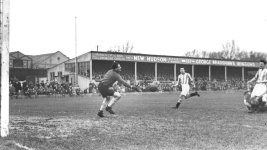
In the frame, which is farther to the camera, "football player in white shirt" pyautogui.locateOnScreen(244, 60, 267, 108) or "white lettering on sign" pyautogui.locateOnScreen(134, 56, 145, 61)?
"white lettering on sign" pyautogui.locateOnScreen(134, 56, 145, 61)

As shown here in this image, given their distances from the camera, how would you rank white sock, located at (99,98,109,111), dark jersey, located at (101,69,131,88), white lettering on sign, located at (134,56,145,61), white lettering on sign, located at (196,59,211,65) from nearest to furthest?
white sock, located at (99,98,109,111), dark jersey, located at (101,69,131,88), white lettering on sign, located at (134,56,145,61), white lettering on sign, located at (196,59,211,65)

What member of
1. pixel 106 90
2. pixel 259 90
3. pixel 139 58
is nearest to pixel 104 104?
pixel 106 90

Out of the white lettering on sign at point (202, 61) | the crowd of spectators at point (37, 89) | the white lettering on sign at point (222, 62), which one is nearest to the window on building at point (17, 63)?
the white lettering on sign at point (202, 61)

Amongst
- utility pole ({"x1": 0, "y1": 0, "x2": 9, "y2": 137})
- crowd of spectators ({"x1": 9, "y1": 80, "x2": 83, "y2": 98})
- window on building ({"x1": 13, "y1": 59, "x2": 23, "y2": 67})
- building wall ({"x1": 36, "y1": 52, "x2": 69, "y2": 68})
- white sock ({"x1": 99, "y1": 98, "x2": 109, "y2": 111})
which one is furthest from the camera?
building wall ({"x1": 36, "y1": 52, "x2": 69, "y2": 68})

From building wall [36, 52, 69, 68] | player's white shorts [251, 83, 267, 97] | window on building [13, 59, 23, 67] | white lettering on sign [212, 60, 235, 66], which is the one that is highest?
building wall [36, 52, 69, 68]

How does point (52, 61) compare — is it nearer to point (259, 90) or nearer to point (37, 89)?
point (37, 89)

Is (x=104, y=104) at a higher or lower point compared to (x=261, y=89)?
lower

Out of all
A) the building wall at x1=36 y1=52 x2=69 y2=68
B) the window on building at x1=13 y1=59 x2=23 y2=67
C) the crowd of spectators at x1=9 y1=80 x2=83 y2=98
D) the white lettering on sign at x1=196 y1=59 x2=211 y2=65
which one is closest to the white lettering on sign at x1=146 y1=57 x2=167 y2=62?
the white lettering on sign at x1=196 y1=59 x2=211 y2=65

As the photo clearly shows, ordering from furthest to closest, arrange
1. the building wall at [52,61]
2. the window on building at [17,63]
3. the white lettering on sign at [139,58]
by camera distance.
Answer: the building wall at [52,61] < the window on building at [17,63] < the white lettering on sign at [139,58]

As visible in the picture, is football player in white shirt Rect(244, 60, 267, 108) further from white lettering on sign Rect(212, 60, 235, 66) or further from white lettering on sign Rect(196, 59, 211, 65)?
white lettering on sign Rect(212, 60, 235, 66)

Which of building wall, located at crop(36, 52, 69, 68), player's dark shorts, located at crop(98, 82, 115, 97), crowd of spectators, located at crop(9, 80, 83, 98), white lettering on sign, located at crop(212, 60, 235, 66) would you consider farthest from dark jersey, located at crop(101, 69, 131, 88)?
building wall, located at crop(36, 52, 69, 68)

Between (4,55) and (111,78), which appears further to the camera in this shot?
(111,78)

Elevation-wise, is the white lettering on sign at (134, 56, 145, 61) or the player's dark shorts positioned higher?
the white lettering on sign at (134, 56, 145, 61)

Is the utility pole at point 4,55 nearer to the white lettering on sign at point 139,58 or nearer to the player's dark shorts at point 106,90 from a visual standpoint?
the player's dark shorts at point 106,90
